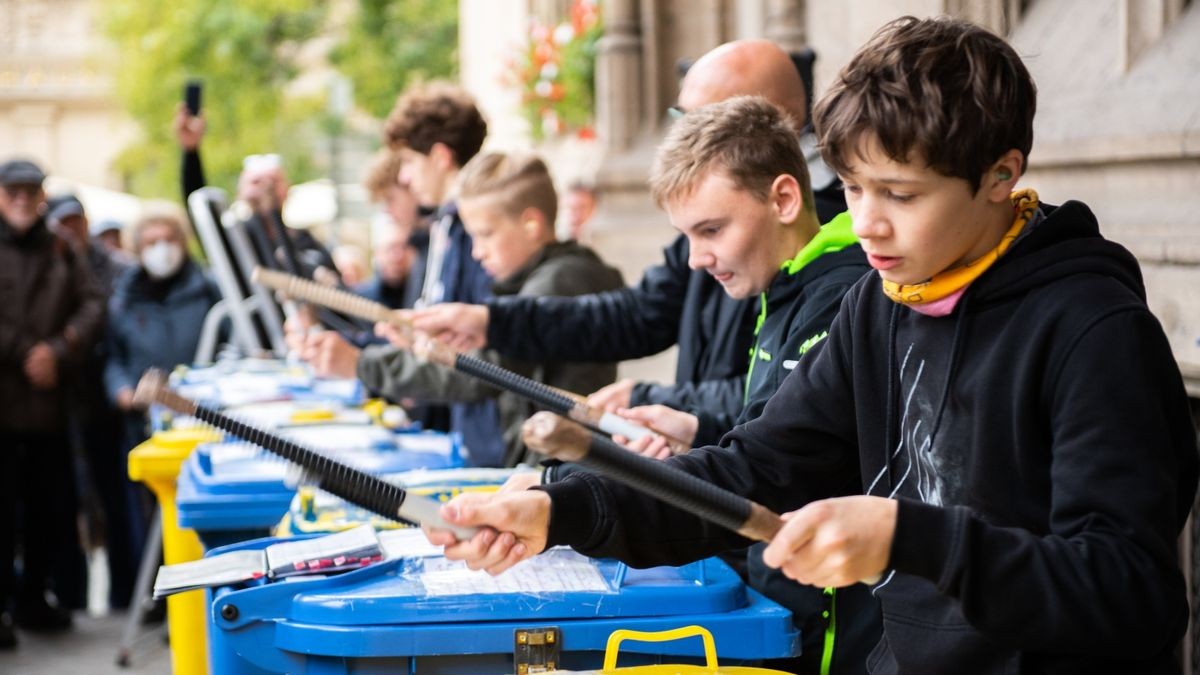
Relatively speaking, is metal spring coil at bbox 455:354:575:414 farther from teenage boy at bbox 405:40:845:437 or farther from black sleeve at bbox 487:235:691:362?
black sleeve at bbox 487:235:691:362

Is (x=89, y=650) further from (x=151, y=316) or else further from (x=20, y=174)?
(x=20, y=174)

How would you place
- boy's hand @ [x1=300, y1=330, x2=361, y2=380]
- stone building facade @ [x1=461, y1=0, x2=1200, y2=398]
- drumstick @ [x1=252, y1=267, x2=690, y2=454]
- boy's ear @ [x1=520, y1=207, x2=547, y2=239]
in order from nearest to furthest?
drumstick @ [x1=252, y1=267, x2=690, y2=454], stone building facade @ [x1=461, y1=0, x2=1200, y2=398], boy's ear @ [x1=520, y1=207, x2=547, y2=239], boy's hand @ [x1=300, y1=330, x2=361, y2=380]

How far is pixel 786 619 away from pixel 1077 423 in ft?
3.16

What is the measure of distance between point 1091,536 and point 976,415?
0.23 meters

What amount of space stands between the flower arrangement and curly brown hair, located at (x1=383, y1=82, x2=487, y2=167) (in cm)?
265

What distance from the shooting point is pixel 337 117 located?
26.1m

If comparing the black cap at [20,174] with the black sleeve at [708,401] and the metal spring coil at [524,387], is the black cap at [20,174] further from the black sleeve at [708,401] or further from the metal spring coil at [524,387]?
the metal spring coil at [524,387]

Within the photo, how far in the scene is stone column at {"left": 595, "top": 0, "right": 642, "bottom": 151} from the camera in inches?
311

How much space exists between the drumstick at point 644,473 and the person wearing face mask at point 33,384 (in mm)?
6369

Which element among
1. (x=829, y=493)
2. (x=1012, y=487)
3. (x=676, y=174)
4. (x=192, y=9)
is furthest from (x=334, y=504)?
(x=192, y=9)

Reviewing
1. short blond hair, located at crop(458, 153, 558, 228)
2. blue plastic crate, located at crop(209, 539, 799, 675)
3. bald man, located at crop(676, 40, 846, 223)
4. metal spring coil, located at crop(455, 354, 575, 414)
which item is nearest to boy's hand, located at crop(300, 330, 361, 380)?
short blond hair, located at crop(458, 153, 558, 228)

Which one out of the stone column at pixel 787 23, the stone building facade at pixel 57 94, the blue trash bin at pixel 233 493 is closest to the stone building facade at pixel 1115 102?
the stone column at pixel 787 23

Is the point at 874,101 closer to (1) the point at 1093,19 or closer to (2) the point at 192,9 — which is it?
(1) the point at 1093,19

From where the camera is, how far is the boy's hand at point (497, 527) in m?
2.11
